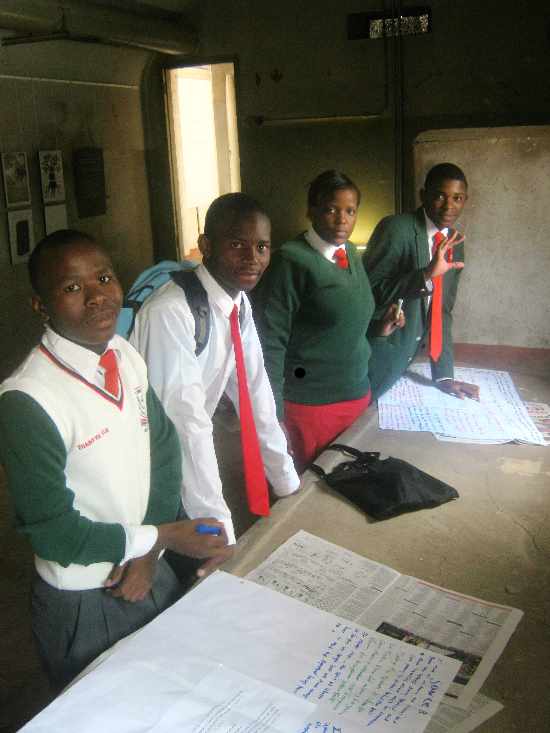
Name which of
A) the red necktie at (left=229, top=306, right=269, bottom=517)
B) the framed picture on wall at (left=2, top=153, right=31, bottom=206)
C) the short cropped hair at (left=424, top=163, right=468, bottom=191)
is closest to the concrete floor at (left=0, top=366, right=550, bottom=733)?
the red necktie at (left=229, top=306, right=269, bottom=517)

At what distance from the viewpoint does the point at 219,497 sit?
4.96ft

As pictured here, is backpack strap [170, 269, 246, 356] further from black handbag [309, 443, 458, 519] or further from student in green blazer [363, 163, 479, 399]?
student in green blazer [363, 163, 479, 399]

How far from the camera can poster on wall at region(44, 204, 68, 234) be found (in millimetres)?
3971

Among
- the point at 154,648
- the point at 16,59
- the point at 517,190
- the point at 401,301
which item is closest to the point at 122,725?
the point at 154,648

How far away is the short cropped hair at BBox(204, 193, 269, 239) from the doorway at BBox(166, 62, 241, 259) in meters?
4.12

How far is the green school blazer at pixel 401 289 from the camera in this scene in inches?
95.3

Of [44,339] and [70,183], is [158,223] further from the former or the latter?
[44,339]

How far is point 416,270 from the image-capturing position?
2443mm

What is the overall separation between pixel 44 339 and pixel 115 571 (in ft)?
1.33

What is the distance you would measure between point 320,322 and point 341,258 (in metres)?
0.21

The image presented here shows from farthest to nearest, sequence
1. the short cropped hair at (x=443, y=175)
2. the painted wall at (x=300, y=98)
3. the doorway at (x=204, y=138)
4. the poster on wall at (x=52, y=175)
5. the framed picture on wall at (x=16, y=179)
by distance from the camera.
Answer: the doorway at (x=204, y=138) → the painted wall at (x=300, y=98) → the poster on wall at (x=52, y=175) → the framed picture on wall at (x=16, y=179) → the short cropped hair at (x=443, y=175)

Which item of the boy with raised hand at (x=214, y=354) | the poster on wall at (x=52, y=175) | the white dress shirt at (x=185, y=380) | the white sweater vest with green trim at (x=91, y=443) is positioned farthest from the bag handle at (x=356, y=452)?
the poster on wall at (x=52, y=175)

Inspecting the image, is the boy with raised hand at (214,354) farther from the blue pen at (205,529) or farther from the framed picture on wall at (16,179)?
the framed picture on wall at (16,179)

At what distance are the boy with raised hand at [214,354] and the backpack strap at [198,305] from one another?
0.05 ft
